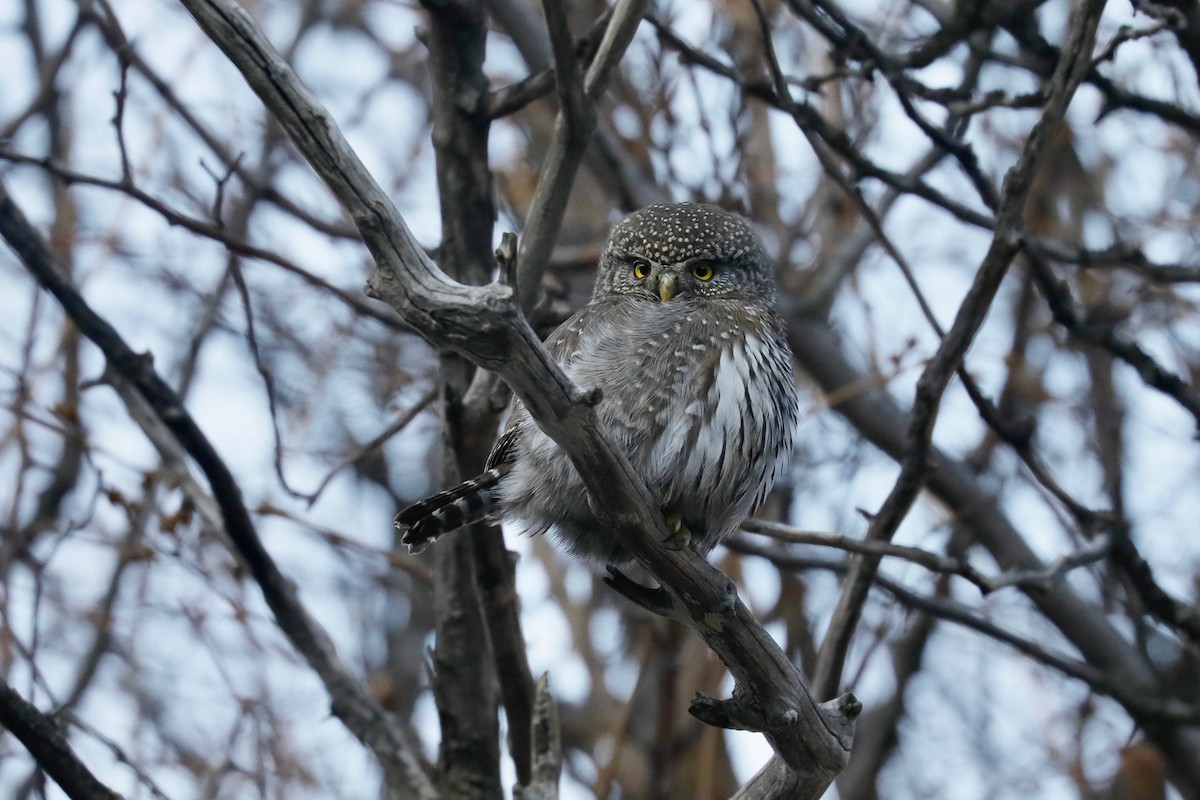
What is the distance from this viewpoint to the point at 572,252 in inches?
273

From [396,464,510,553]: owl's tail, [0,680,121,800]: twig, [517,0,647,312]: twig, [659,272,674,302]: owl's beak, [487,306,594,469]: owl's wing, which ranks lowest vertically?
[0,680,121,800]: twig

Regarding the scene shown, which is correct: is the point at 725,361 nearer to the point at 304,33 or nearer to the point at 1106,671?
the point at 1106,671

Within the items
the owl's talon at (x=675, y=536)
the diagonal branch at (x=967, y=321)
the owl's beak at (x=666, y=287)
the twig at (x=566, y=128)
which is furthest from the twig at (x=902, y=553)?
the twig at (x=566, y=128)

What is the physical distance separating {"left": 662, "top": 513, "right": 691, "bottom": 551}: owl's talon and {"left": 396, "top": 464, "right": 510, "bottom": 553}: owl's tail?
0.63 meters

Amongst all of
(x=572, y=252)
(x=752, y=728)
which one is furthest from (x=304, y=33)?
(x=752, y=728)

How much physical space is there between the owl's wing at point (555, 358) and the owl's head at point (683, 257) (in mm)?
362

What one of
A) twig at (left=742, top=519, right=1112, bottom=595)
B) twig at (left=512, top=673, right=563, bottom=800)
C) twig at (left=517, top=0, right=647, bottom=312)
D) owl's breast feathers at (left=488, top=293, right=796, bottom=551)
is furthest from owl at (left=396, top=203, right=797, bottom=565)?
twig at (left=512, top=673, right=563, bottom=800)

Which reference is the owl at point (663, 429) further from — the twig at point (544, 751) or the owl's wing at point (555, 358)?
the twig at point (544, 751)

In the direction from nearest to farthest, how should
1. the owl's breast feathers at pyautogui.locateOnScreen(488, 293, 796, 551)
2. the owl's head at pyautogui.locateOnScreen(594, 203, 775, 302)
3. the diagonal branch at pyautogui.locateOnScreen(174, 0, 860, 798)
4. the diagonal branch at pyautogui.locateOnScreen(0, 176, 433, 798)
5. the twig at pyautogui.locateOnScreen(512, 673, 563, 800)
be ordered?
the diagonal branch at pyautogui.locateOnScreen(174, 0, 860, 798)
the owl's breast feathers at pyautogui.locateOnScreen(488, 293, 796, 551)
the twig at pyautogui.locateOnScreen(512, 673, 563, 800)
the owl's head at pyautogui.locateOnScreen(594, 203, 775, 302)
the diagonal branch at pyautogui.locateOnScreen(0, 176, 433, 798)

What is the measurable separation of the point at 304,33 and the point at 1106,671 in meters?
7.09

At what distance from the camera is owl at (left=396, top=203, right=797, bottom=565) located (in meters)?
3.88

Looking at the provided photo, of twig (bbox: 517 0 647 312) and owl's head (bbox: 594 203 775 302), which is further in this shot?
owl's head (bbox: 594 203 775 302)

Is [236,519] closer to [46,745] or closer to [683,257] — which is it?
[46,745]

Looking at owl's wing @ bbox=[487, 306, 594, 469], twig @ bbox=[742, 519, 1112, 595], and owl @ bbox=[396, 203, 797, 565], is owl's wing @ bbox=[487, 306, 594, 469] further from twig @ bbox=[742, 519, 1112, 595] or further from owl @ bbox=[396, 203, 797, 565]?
twig @ bbox=[742, 519, 1112, 595]
